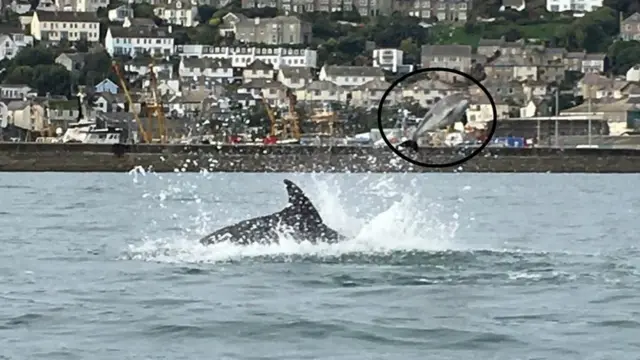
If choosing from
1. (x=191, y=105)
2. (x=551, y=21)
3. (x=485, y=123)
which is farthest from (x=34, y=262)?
(x=551, y=21)

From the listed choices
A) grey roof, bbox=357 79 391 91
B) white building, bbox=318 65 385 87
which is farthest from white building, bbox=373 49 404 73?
grey roof, bbox=357 79 391 91

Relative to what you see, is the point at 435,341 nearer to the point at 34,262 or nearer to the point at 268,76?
the point at 34,262

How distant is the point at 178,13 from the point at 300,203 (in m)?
167

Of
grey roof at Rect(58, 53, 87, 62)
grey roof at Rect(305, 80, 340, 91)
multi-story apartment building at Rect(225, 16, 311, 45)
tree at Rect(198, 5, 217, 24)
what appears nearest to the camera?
grey roof at Rect(305, 80, 340, 91)

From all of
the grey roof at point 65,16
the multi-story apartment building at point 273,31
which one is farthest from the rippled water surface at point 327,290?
the multi-story apartment building at point 273,31

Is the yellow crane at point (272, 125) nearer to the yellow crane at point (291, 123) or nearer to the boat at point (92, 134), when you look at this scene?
the yellow crane at point (291, 123)

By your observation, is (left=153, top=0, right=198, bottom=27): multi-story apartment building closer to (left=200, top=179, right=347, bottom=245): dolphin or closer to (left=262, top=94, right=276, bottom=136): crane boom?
(left=262, top=94, right=276, bottom=136): crane boom

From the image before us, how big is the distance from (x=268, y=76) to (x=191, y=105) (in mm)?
18872

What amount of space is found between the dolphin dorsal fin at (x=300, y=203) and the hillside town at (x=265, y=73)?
271ft

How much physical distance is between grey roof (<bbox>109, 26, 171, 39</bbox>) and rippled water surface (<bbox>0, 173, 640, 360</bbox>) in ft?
418

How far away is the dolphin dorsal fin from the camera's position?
27.5m

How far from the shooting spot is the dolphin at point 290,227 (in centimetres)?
2769

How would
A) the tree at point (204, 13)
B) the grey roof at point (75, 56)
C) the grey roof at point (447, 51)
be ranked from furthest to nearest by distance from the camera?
the tree at point (204, 13)
the grey roof at point (447, 51)
the grey roof at point (75, 56)

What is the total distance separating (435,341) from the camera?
2084cm
